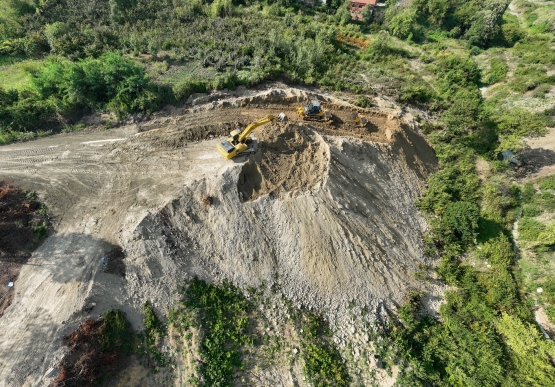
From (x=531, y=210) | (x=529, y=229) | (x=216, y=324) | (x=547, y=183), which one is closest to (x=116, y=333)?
(x=216, y=324)

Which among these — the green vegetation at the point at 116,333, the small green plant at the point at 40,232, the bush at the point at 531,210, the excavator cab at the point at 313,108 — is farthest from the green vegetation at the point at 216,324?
the bush at the point at 531,210

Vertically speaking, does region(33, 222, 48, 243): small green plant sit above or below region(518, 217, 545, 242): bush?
above

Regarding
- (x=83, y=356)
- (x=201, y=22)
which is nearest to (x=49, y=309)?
(x=83, y=356)

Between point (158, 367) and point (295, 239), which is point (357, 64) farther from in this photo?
point (158, 367)

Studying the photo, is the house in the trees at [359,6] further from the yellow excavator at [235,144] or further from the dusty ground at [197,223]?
the yellow excavator at [235,144]

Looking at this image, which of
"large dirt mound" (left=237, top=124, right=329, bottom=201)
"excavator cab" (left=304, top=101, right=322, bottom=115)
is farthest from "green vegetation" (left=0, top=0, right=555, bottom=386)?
"large dirt mound" (left=237, top=124, right=329, bottom=201)

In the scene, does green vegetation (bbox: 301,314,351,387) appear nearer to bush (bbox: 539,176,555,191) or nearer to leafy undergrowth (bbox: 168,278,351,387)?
leafy undergrowth (bbox: 168,278,351,387)

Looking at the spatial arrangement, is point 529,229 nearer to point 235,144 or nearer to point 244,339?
point 244,339
